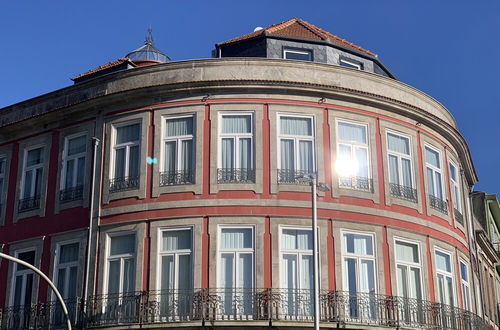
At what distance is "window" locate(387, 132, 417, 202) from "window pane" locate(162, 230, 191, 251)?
681cm

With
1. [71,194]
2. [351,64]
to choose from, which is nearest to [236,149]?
[71,194]

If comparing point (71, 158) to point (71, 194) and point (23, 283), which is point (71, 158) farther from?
point (23, 283)

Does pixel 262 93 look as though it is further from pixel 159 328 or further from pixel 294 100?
pixel 159 328

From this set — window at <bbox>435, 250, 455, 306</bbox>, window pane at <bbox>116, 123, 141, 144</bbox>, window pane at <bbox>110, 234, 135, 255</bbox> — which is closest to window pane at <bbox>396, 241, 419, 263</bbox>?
window at <bbox>435, 250, 455, 306</bbox>

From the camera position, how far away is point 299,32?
99.3ft

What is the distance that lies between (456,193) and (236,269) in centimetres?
994

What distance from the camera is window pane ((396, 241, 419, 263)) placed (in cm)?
2552

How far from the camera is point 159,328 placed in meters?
23.1

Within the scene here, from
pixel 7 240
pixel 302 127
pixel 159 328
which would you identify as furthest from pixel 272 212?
pixel 7 240

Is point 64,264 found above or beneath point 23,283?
above

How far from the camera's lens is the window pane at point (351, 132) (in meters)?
26.0

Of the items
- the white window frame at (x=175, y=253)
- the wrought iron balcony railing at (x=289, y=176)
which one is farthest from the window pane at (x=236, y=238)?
the wrought iron balcony railing at (x=289, y=176)

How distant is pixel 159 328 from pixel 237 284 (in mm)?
2593

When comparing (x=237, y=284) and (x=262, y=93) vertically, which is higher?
(x=262, y=93)
